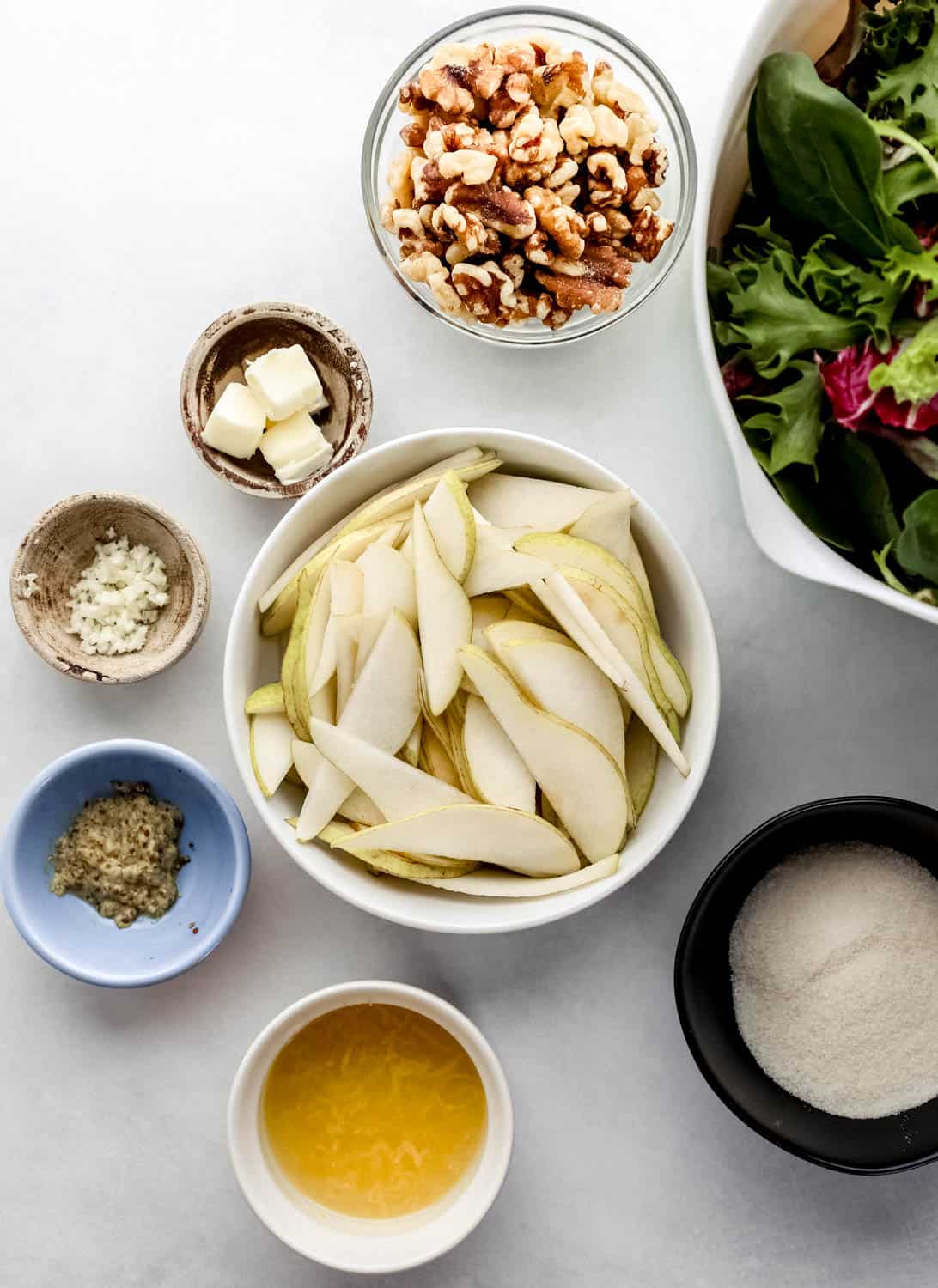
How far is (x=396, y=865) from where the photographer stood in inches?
42.3

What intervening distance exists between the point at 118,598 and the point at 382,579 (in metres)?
0.34

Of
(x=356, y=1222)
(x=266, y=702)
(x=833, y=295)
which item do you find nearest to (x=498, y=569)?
(x=266, y=702)

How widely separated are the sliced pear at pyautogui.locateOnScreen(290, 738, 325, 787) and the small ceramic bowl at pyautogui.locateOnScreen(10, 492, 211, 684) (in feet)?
0.68

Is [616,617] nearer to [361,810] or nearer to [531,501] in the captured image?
[531,501]

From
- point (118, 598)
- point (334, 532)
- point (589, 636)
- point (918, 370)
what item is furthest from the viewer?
point (118, 598)

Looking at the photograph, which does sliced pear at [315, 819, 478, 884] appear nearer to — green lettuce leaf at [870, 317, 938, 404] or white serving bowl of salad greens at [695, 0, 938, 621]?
white serving bowl of salad greens at [695, 0, 938, 621]

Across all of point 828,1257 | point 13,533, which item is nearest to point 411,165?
point 13,533

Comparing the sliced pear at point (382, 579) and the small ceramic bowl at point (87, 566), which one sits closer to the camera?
the sliced pear at point (382, 579)

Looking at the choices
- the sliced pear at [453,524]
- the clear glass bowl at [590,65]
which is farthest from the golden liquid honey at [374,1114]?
the clear glass bowl at [590,65]

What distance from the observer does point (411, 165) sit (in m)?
1.14

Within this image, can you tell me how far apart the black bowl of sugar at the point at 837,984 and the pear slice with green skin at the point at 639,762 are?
0.15m

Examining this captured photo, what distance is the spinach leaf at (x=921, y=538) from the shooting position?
87 cm

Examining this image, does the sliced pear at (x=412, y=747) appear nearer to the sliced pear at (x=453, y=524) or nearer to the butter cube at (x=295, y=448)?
the sliced pear at (x=453, y=524)

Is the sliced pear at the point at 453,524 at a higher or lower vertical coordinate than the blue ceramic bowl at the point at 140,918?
higher
